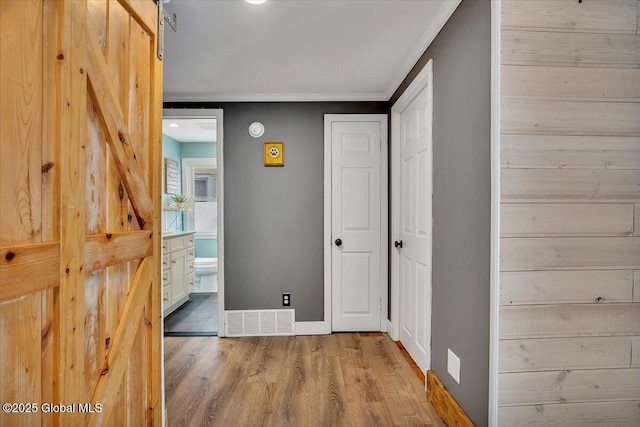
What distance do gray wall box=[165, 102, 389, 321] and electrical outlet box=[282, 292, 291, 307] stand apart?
41mm

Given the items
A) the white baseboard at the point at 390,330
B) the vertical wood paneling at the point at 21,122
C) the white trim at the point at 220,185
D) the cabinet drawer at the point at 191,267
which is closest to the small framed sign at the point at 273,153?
the white trim at the point at 220,185

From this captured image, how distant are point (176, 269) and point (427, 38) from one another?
3.62 meters

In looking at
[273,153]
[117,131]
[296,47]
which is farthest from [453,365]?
[273,153]

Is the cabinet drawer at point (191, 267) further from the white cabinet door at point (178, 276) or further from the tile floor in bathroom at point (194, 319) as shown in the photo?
the tile floor in bathroom at point (194, 319)

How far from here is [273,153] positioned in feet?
11.3

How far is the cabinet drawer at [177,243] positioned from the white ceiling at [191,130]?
1.50 meters

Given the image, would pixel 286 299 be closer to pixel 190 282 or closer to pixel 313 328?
pixel 313 328

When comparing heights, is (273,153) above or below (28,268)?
above

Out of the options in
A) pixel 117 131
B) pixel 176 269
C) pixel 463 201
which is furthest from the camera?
pixel 176 269

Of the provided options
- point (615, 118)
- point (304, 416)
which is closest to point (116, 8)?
point (615, 118)

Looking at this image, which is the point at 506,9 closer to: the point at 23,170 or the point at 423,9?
the point at 423,9

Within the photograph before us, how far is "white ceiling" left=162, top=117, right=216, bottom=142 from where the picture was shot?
179 inches

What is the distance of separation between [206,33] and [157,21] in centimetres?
74

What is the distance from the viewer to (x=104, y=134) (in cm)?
116
